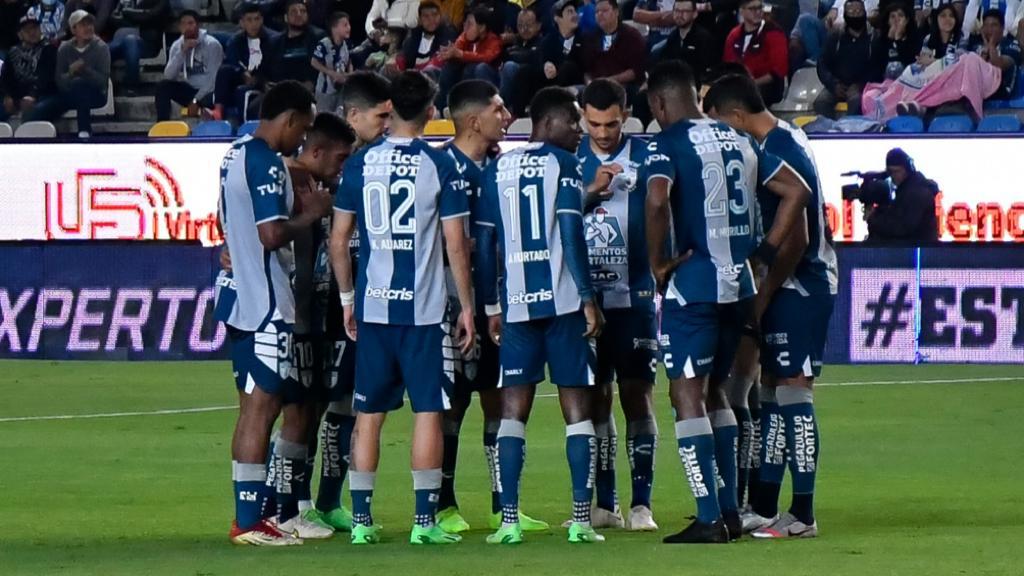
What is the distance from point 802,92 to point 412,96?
14756 millimetres

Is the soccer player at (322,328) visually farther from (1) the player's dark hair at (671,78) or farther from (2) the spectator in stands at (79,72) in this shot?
(2) the spectator in stands at (79,72)

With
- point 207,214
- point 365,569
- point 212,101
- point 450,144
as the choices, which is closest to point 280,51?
point 212,101

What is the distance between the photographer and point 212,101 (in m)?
25.1

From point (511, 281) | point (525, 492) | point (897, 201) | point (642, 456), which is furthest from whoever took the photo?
point (897, 201)

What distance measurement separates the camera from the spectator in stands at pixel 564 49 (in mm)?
22828

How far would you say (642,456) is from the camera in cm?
992

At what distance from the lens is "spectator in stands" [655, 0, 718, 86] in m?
22.5

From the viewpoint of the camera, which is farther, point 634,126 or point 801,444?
point 634,126

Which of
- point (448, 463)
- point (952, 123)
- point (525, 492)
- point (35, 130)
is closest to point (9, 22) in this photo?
point (35, 130)

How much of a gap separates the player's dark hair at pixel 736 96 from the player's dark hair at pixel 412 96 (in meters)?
1.39

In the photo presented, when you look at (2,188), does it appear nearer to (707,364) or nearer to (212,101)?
(212,101)

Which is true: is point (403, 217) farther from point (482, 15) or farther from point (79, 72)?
point (79, 72)

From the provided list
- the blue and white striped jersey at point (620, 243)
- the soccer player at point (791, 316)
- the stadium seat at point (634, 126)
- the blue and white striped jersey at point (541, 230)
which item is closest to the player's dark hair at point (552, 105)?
the blue and white striped jersey at point (541, 230)

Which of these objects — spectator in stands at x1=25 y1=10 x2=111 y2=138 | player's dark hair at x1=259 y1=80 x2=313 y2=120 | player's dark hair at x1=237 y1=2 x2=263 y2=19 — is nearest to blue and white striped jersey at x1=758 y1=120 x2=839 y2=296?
player's dark hair at x1=259 y1=80 x2=313 y2=120
